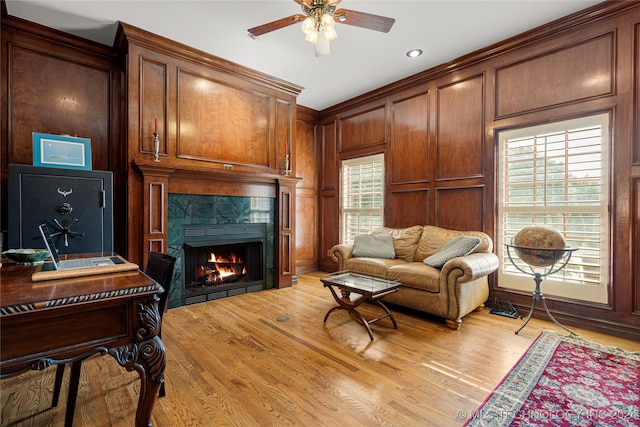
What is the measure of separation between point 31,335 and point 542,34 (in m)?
4.55

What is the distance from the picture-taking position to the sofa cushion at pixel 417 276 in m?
3.00

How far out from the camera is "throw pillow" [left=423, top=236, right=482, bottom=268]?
312 cm

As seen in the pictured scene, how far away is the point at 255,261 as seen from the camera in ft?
Result: 14.1

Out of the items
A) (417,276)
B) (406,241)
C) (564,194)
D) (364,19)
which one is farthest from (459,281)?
(364,19)

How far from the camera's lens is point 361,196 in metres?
5.07

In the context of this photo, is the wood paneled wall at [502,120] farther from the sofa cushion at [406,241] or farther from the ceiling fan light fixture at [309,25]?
the ceiling fan light fixture at [309,25]

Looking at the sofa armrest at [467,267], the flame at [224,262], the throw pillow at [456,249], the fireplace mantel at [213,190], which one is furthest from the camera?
the flame at [224,262]

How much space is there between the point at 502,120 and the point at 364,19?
2.12m

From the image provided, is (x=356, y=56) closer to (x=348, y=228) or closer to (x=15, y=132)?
(x=348, y=228)

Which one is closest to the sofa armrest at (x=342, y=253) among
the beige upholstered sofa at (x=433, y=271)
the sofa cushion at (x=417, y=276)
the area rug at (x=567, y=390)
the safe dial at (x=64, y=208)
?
the beige upholstered sofa at (x=433, y=271)

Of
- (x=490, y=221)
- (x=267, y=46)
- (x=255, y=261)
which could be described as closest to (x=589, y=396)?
(x=490, y=221)

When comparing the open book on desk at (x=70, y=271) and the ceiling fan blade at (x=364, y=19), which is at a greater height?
the ceiling fan blade at (x=364, y=19)

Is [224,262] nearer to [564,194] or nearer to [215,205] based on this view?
[215,205]

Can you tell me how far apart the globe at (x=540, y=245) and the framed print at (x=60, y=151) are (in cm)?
431
